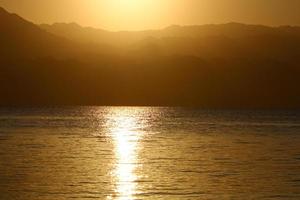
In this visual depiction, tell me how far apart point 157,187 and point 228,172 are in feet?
37.5

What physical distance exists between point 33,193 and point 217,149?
43060 mm

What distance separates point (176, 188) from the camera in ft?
170

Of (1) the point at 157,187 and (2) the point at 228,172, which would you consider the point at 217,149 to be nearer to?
(2) the point at 228,172

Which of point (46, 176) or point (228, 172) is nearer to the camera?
point (46, 176)

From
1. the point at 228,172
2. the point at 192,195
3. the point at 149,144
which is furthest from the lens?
the point at 149,144

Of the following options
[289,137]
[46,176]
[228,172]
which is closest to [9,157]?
[46,176]

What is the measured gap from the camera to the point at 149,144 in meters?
99.6

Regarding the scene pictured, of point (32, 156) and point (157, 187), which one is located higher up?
point (32, 156)

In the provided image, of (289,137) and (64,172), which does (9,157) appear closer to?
(64,172)

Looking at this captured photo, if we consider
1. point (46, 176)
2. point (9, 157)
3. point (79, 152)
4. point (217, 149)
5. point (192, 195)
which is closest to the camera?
point (192, 195)

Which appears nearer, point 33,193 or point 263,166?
point 33,193

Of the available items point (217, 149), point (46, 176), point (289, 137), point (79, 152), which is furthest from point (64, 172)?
point (289, 137)

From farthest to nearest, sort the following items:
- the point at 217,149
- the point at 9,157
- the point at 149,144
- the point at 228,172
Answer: the point at 149,144 < the point at 217,149 < the point at 9,157 < the point at 228,172

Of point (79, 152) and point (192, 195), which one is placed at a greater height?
point (79, 152)
